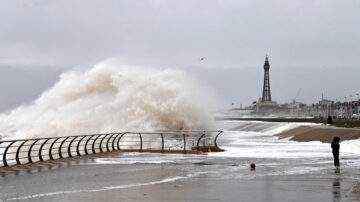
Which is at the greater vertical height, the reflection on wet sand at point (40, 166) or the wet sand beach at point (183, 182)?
the reflection on wet sand at point (40, 166)

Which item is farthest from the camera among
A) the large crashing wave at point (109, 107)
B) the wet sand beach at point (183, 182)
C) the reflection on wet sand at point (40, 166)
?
the large crashing wave at point (109, 107)

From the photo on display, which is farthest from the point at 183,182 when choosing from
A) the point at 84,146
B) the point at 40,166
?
the point at 84,146

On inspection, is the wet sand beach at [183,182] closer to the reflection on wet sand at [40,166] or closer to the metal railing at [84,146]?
the reflection on wet sand at [40,166]

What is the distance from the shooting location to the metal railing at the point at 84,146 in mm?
19858

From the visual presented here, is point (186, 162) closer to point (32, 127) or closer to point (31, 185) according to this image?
point (31, 185)

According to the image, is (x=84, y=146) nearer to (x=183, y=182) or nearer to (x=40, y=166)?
(x=40, y=166)

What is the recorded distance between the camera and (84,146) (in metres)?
30.6

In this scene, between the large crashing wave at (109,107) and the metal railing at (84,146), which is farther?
the large crashing wave at (109,107)

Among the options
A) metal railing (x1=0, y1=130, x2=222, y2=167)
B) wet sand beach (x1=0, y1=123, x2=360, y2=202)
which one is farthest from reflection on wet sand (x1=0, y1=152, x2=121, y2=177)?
metal railing (x1=0, y1=130, x2=222, y2=167)

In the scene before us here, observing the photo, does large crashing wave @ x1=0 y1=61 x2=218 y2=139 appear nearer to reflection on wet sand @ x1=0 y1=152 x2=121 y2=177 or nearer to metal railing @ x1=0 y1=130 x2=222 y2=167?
metal railing @ x1=0 y1=130 x2=222 y2=167

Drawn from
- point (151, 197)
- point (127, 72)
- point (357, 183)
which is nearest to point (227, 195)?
point (151, 197)

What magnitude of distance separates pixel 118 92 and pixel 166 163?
3277 centimetres

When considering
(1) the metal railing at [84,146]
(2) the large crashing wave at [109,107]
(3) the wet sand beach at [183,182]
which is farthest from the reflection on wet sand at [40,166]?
(2) the large crashing wave at [109,107]

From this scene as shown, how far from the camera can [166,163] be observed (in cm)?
1984
